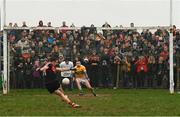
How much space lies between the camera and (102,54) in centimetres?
2886

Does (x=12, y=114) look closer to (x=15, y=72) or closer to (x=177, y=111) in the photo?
(x=177, y=111)

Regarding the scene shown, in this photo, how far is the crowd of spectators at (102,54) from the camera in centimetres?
2809

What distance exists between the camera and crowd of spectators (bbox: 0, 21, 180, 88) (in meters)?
28.1

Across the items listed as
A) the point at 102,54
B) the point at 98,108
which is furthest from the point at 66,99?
the point at 102,54

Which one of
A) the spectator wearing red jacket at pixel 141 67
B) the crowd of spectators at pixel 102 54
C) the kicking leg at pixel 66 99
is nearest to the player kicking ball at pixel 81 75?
the crowd of spectators at pixel 102 54

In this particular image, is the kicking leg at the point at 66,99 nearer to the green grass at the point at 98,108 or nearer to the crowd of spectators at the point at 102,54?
the green grass at the point at 98,108

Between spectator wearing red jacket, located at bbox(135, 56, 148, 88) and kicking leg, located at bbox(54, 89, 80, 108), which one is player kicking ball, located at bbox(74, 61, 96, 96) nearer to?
spectator wearing red jacket, located at bbox(135, 56, 148, 88)

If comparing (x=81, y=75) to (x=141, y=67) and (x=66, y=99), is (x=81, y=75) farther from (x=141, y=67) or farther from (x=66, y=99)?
(x=66, y=99)

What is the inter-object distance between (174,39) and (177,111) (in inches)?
477

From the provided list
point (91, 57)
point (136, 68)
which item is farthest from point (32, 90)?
point (136, 68)

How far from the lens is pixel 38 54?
28.7 metres

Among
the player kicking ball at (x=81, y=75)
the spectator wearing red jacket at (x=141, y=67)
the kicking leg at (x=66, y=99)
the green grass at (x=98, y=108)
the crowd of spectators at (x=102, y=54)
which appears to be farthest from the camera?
the spectator wearing red jacket at (x=141, y=67)

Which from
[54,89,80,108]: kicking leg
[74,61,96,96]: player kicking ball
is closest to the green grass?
→ [54,89,80,108]: kicking leg

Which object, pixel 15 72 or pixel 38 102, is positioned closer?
pixel 38 102
